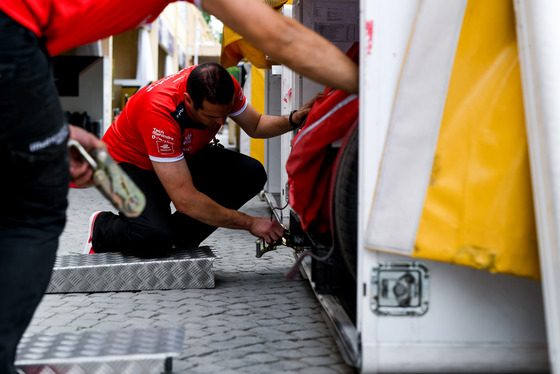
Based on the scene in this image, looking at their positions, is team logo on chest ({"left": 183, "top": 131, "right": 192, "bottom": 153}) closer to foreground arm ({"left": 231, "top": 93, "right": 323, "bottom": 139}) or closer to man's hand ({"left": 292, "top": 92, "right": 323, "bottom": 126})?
foreground arm ({"left": 231, "top": 93, "right": 323, "bottom": 139})

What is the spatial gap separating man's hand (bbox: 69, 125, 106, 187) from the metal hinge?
901 mm

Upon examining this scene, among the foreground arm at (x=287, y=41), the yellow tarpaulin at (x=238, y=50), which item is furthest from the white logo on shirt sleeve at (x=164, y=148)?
the foreground arm at (x=287, y=41)

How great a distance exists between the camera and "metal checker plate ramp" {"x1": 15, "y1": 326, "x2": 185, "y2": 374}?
6.55 feet

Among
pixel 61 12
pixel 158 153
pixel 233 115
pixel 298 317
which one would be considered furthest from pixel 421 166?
pixel 233 115

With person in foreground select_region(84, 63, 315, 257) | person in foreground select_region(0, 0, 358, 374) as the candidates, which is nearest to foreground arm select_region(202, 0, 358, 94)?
person in foreground select_region(0, 0, 358, 374)

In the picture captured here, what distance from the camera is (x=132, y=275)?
134 inches

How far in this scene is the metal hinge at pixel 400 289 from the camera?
1943 mm

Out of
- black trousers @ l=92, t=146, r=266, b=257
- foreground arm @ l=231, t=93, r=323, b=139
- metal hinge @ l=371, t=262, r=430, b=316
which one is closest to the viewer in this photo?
metal hinge @ l=371, t=262, r=430, b=316

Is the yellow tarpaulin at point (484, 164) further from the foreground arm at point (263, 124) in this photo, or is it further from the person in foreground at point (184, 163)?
the foreground arm at point (263, 124)

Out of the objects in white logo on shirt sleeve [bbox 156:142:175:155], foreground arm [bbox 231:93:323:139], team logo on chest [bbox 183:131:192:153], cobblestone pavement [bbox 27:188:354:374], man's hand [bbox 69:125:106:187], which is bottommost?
cobblestone pavement [bbox 27:188:354:374]

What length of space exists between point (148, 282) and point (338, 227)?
1547 millimetres

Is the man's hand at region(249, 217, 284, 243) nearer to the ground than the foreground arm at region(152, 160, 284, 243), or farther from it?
nearer to the ground

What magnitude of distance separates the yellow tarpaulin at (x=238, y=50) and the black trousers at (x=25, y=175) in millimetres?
2458

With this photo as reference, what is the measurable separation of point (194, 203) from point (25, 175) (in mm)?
1726
